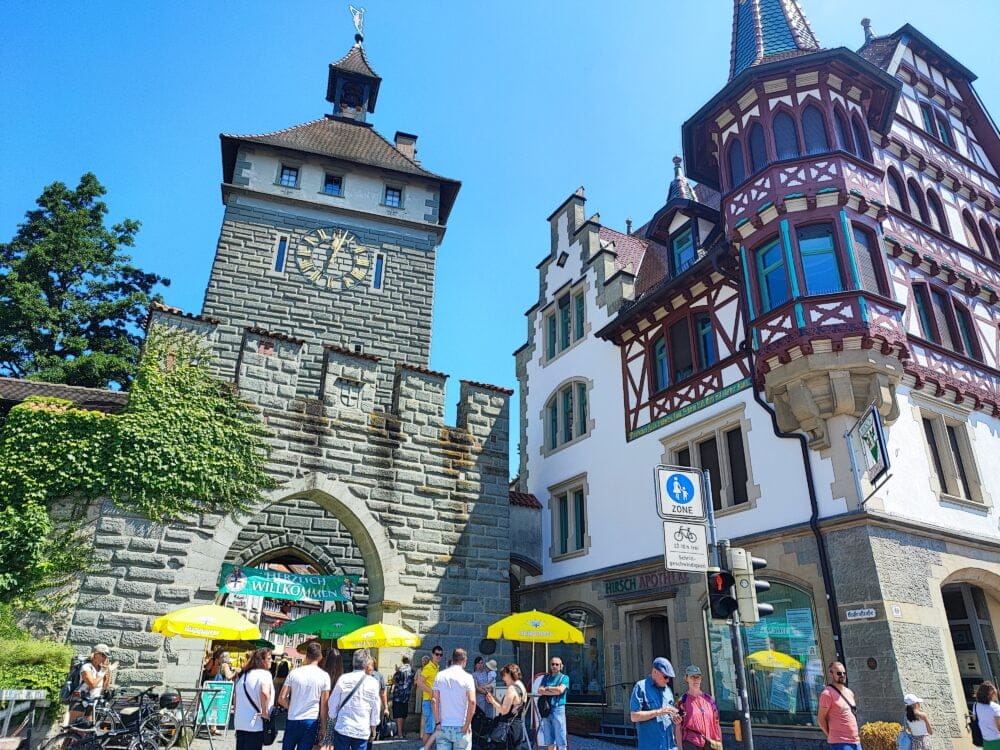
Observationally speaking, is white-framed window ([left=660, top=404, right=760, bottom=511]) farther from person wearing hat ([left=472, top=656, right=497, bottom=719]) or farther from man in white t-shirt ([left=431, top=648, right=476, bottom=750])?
man in white t-shirt ([left=431, top=648, right=476, bottom=750])

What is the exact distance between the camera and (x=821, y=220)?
44.5 feet

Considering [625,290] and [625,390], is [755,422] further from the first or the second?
[625,290]

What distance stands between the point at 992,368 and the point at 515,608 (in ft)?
43.6

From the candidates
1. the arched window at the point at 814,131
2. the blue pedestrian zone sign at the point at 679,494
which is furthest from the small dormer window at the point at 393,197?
the blue pedestrian zone sign at the point at 679,494

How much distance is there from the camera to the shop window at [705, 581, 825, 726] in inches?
455

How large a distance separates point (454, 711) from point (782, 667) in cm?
721

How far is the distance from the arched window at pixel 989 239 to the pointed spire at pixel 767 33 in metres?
6.11

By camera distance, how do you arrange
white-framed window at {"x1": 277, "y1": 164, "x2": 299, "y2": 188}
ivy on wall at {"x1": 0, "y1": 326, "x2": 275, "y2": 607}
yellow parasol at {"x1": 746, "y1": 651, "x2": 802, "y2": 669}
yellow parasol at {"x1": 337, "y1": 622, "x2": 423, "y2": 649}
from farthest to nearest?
white-framed window at {"x1": 277, "y1": 164, "x2": 299, "y2": 188}
yellow parasol at {"x1": 746, "y1": 651, "x2": 802, "y2": 669}
yellow parasol at {"x1": 337, "y1": 622, "x2": 423, "y2": 649}
ivy on wall at {"x1": 0, "y1": 326, "x2": 275, "y2": 607}

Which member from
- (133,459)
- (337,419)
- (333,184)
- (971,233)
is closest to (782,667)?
(337,419)

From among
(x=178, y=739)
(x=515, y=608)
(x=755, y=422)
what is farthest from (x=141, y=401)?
(x=515, y=608)

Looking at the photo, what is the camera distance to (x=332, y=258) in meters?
17.7

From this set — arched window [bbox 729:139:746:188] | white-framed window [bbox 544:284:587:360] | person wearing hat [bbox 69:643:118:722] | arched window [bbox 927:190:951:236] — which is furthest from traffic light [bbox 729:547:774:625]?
white-framed window [bbox 544:284:587:360]

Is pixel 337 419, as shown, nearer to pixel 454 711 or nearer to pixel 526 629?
pixel 526 629

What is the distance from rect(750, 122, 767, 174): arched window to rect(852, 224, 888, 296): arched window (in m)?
2.50
